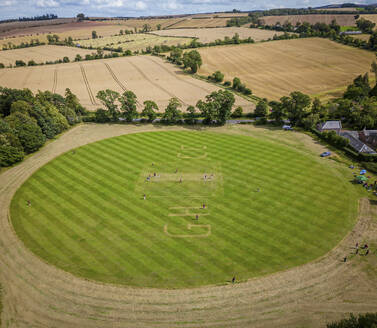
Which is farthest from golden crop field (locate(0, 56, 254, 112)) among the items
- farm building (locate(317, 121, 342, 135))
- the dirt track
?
the dirt track

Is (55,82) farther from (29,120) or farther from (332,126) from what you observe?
(332,126)

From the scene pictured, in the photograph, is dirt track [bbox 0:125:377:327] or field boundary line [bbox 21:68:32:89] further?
field boundary line [bbox 21:68:32:89]

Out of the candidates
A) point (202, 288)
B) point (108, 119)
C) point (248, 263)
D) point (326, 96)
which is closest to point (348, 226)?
point (248, 263)

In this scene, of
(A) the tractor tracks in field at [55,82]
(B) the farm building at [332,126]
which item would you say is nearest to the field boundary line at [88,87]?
(A) the tractor tracks in field at [55,82]

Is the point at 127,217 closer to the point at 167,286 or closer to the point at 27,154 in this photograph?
the point at 167,286

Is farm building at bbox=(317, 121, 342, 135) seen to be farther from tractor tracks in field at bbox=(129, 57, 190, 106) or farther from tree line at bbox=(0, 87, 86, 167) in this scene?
tree line at bbox=(0, 87, 86, 167)
